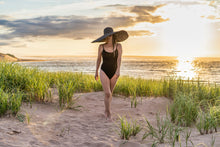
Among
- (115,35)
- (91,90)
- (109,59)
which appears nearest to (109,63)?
(109,59)

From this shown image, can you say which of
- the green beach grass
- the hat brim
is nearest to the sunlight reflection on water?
the green beach grass

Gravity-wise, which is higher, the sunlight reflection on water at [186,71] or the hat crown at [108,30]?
the hat crown at [108,30]

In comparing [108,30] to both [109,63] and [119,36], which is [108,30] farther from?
[109,63]

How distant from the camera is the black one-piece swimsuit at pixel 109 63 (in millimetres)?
5031

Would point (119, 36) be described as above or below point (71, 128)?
above

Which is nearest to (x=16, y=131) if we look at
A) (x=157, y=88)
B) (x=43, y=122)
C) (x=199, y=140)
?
(x=43, y=122)

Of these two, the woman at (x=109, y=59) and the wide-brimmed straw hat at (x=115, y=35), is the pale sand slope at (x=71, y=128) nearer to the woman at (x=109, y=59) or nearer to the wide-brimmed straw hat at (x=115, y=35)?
the woman at (x=109, y=59)

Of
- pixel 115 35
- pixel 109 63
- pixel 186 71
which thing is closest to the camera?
pixel 109 63

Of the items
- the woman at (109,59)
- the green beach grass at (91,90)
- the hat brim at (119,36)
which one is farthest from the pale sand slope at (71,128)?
the hat brim at (119,36)

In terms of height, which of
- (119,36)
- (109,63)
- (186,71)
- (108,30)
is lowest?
(186,71)

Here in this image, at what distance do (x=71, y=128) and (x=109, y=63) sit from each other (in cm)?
170

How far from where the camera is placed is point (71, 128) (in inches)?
173

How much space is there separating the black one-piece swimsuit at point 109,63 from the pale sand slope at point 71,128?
3.82ft

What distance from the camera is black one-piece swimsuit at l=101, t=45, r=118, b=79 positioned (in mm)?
5031
